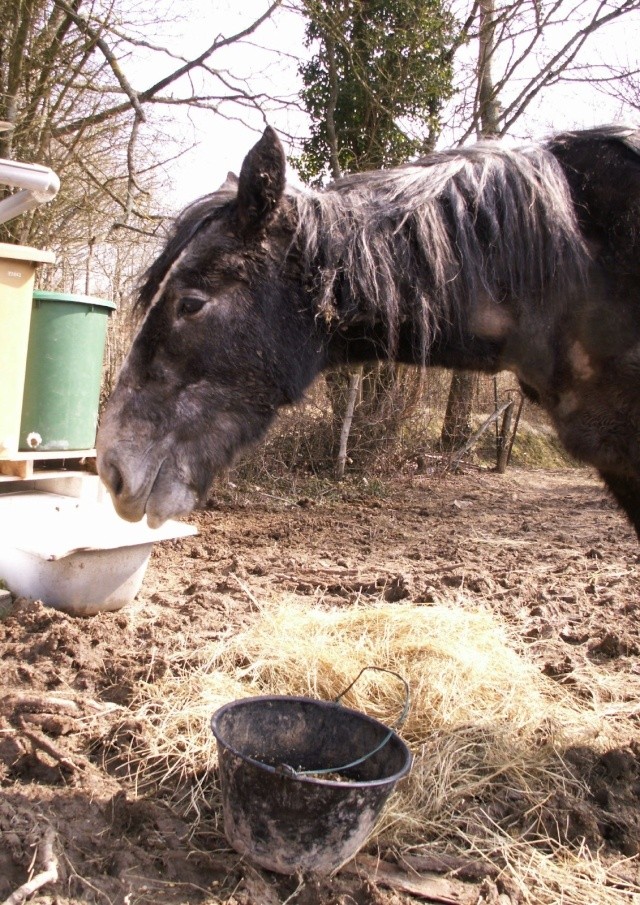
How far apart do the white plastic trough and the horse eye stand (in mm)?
1656

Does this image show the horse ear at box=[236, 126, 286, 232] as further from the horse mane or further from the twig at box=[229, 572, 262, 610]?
the twig at box=[229, 572, 262, 610]

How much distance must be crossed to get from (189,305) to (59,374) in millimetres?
3171

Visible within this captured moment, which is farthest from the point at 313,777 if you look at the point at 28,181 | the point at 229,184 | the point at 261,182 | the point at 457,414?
the point at 457,414

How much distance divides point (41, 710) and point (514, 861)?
1.82m

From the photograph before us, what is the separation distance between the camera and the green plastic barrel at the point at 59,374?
15.4 ft

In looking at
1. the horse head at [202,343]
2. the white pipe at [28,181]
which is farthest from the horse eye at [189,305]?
the white pipe at [28,181]

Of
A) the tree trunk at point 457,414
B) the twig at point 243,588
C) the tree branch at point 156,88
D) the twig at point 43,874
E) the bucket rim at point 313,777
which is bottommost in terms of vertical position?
the twig at point 43,874

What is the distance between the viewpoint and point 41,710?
265 cm

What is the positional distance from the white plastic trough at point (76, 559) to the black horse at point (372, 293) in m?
1.49

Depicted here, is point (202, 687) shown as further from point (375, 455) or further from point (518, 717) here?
point (375, 455)

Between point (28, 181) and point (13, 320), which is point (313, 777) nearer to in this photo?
point (28, 181)

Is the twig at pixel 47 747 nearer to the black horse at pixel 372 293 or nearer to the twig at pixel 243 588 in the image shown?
the black horse at pixel 372 293

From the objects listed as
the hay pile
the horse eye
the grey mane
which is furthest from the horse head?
the hay pile

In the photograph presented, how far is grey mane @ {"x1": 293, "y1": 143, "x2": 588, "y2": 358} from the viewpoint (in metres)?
2.00
